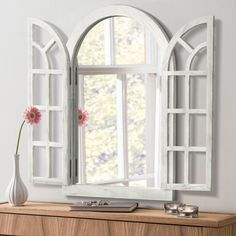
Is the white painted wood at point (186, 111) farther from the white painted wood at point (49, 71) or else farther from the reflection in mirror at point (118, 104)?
the white painted wood at point (49, 71)

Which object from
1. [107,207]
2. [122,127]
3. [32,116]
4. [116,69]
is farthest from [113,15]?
[107,207]

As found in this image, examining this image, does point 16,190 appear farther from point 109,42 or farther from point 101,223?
point 109,42

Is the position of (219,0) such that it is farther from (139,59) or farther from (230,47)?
(139,59)

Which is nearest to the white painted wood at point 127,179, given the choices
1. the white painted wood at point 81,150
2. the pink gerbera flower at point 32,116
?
the white painted wood at point 81,150

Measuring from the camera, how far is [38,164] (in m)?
4.29

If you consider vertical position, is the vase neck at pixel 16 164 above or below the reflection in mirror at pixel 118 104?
below

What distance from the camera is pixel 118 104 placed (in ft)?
13.3

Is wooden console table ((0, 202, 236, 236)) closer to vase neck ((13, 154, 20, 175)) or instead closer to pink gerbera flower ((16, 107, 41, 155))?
vase neck ((13, 154, 20, 175))

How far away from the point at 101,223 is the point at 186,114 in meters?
0.70

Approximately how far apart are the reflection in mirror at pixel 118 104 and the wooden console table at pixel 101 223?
0.82ft

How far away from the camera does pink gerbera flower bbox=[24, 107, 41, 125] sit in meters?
4.18

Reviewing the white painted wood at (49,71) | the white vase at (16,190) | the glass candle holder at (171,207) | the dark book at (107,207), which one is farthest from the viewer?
the white painted wood at (49,71)

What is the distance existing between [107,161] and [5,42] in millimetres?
952

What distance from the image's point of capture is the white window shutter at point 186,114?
3789 millimetres
